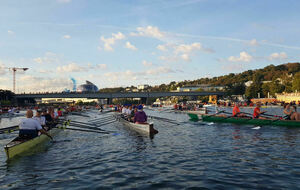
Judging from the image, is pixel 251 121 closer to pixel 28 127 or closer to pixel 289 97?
pixel 28 127

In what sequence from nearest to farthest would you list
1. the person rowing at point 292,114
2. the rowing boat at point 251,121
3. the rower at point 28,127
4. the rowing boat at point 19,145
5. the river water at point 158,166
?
the river water at point 158,166, the rowing boat at point 19,145, the rower at point 28,127, the person rowing at point 292,114, the rowing boat at point 251,121

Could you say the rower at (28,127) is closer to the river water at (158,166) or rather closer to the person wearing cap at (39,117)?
the river water at (158,166)

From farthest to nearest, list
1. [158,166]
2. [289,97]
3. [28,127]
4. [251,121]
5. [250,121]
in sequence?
[289,97], [250,121], [251,121], [28,127], [158,166]

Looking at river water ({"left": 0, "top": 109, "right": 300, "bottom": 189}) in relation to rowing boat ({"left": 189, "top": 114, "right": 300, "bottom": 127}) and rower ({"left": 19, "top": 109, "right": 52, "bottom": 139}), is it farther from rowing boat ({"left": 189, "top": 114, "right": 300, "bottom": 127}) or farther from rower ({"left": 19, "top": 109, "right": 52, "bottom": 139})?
rowing boat ({"left": 189, "top": 114, "right": 300, "bottom": 127})

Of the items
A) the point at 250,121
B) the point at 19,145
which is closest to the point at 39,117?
the point at 19,145

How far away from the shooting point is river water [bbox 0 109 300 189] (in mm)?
8914

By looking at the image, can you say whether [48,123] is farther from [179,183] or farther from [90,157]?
[179,183]

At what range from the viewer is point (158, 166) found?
36.7ft

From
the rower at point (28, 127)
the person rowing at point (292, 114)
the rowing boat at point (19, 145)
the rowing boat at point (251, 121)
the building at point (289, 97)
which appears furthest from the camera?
the building at point (289, 97)

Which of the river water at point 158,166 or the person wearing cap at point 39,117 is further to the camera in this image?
the person wearing cap at point 39,117

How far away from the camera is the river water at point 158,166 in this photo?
8914 mm

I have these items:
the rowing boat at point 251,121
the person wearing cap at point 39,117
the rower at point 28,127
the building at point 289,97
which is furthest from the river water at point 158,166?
the building at point 289,97

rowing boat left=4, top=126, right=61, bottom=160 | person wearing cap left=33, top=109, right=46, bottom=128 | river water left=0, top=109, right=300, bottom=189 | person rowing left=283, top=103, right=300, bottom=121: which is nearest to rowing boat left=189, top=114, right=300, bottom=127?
person rowing left=283, top=103, right=300, bottom=121

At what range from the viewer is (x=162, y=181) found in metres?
9.13
